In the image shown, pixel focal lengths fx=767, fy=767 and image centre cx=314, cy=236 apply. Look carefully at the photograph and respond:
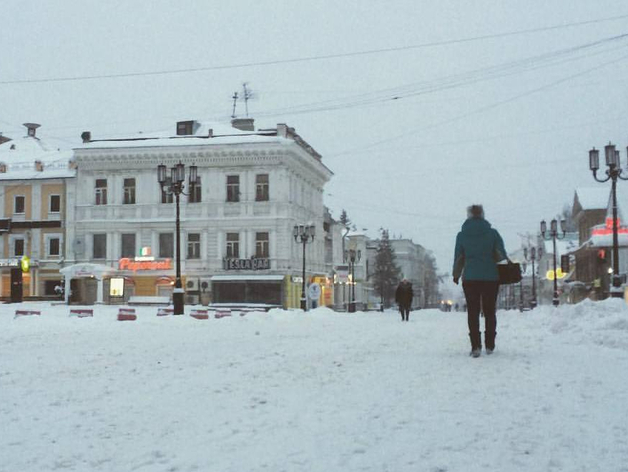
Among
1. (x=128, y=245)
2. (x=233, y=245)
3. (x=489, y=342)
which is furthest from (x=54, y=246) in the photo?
(x=489, y=342)

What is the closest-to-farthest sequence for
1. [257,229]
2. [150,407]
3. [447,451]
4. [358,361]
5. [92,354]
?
1. [447,451]
2. [150,407]
3. [358,361]
4. [92,354]
5. [257,229]

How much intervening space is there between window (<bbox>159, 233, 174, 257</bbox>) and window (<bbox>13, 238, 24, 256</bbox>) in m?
10.2

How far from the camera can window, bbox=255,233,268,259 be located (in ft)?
158

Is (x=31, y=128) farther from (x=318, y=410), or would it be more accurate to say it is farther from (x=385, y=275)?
(x=318, y=410)

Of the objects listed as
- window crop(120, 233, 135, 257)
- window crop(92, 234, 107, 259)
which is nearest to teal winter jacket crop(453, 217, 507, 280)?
window crop(120, 233, 135, 257)

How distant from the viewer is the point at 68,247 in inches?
2012

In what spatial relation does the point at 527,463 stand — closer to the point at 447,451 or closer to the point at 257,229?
the point at 447,451

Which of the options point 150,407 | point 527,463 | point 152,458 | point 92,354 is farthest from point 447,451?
point 92,354

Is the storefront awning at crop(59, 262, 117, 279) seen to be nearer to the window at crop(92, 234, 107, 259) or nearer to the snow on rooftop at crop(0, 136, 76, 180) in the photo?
the window at crop(92, 234, 107, 259)

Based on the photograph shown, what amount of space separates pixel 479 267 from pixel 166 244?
1645 inches

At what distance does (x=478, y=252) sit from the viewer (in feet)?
32.0

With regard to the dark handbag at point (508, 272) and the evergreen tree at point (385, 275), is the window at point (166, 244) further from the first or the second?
the evergreen tree at point (385, 275)

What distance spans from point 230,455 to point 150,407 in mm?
1882

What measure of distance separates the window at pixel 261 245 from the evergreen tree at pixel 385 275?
5593 cm
